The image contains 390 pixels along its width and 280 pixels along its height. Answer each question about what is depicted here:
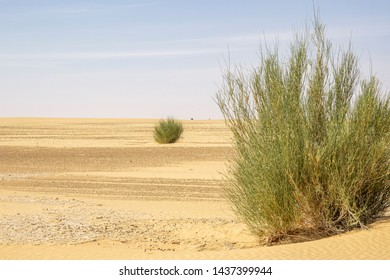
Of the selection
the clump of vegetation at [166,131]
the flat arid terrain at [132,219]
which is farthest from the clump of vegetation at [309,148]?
the clump of vegetation at [166,131]

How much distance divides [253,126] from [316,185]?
74.7 inches

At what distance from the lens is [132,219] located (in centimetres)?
1997

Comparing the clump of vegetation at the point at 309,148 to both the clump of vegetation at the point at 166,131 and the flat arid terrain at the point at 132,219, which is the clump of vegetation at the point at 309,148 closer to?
the flat arid terrain at the point at 132,219

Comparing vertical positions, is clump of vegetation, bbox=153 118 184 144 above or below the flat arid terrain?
below

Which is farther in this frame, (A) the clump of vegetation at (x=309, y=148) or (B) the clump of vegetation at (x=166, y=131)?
(B) the clump of vegetation at (x=166, y=131)

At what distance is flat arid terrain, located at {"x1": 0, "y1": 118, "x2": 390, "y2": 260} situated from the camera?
13859mm

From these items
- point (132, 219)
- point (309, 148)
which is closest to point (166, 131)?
point (132, 219)

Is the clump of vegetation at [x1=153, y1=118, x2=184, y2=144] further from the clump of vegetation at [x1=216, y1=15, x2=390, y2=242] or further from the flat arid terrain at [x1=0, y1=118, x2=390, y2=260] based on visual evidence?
the clump of vegetation at [x1=216, y1=15, x2=390, y2=242]

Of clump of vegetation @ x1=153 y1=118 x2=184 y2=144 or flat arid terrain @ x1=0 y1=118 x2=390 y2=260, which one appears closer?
flat arid terrain @ x1=0 y1=118 x2=390 y2=260

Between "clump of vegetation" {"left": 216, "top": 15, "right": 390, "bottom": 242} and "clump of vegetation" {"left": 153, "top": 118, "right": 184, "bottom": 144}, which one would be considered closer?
"clump of vegetation" {"left": 216, "top": 15, "right": 390, "bottom": 242}

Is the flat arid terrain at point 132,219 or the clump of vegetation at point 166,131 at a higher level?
the flat arid terrain at point 132,219

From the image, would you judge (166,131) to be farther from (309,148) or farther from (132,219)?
(309,148)

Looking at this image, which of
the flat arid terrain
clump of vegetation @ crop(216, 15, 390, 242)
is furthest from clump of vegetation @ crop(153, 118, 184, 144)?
clump of vegetation @ crop(216, 15, 390, 242)

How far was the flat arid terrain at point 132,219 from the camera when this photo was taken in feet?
45.5
